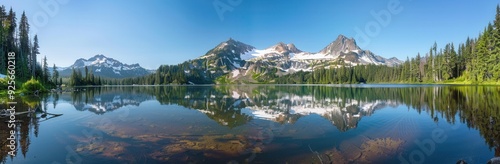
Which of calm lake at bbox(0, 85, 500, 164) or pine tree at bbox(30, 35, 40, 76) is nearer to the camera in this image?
calm lake at bbox(0, 85, 500, 164)

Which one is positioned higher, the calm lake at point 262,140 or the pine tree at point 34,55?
the pine tree at point 34,55

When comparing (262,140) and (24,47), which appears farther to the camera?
(24,47)

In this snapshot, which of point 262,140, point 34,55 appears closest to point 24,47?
point 34,55

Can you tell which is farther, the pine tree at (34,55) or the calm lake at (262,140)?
the pine tree at (34,55)

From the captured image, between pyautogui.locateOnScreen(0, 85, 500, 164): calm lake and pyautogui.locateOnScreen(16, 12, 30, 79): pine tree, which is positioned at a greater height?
pyautogui.locateOnScreen(16, 12, 30, 79): pine tree

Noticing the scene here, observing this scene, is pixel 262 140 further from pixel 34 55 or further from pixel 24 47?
pixel 24 47

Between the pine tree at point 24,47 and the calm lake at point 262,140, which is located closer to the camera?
the calm lake at point 262,140

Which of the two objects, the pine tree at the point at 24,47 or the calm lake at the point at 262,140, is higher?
the pine tree at the point at 24,47

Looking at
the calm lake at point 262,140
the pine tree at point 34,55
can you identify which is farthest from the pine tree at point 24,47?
the calm lake at point 262,140

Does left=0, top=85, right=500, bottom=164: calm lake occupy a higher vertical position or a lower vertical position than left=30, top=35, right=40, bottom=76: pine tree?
lower

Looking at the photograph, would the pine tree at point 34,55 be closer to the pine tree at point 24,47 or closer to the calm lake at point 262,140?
the pine tree at point 24,47

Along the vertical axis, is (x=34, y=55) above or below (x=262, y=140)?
above

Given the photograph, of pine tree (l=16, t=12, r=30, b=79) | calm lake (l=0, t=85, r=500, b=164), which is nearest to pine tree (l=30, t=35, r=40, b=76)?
pine tree (l=16, t=12, r=30, b=79)

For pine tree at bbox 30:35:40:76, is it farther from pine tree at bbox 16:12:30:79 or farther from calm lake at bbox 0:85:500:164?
calm lake at bbox 0:85:500:164
